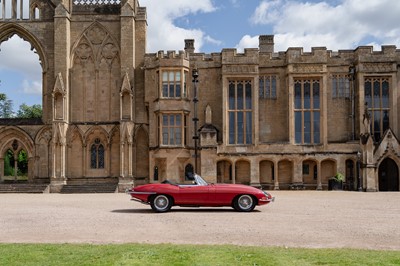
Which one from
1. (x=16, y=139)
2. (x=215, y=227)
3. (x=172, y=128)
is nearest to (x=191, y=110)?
(x=172, y=128)

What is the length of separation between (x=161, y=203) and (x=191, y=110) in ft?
65.4

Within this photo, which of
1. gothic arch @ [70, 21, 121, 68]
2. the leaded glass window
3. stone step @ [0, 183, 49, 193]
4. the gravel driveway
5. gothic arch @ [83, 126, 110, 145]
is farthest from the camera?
gothic arch @ [70, 21, 121, 68]

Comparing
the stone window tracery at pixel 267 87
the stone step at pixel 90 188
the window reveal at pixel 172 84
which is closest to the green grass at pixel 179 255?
the stone step at pixel 90 188

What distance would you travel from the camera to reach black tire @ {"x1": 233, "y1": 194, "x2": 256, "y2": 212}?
17578 millimetres

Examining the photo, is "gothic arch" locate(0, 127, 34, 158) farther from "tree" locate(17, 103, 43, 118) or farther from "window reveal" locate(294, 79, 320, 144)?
"tree" locate(17, 103, 43, 118)

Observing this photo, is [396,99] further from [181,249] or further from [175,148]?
[181,249]

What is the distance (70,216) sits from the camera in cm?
1670

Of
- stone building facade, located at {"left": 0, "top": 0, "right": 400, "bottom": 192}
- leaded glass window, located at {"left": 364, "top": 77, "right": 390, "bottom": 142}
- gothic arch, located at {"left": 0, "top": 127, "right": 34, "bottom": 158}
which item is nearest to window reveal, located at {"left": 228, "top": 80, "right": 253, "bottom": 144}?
stone building facade, located at {"left": 0, "top": 0, "right": 400, "bottom": 192}

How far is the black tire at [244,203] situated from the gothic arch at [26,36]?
82.8 feet

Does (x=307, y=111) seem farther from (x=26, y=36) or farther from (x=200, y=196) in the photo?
(x=26, y=36)

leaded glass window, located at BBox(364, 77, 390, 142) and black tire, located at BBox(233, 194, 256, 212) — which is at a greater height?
leaded glass window, located at BBox(364, 77, 390, 142)

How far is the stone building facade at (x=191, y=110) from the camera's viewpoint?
35312 mm

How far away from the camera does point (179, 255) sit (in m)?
8.80

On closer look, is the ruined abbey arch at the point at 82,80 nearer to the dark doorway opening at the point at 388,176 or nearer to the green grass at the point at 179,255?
the dark doorway opening at the point at 388,176
